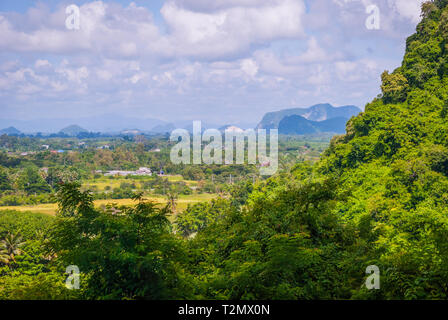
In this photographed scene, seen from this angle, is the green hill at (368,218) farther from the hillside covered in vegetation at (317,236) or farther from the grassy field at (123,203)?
the grassy field at (123,203)

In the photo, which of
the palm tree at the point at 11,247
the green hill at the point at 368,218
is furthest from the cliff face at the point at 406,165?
the palm tree at the point at 11,247

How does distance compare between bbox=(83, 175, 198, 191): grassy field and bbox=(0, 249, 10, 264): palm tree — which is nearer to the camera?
bbox=(0, 249, 10, 264): palm tree

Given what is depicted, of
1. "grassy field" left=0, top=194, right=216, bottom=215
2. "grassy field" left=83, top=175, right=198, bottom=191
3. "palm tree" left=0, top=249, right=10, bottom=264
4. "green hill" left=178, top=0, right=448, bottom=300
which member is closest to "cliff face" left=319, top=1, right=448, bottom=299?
"green hill" left=178, top=0, right=448, bottom=300

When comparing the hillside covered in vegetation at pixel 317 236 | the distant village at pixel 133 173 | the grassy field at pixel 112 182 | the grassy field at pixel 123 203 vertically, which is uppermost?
the hillside covered in vegetation at pixel 317 236

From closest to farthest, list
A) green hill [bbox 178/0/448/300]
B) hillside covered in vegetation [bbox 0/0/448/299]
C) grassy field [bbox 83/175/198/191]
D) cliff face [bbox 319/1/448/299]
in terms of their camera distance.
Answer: hillside covered in vegetation [bbox 0/0/448/299], green hill [bbox 178/0/448/300], cliff face [bbox 319/1/448/299], grassy field [bbox 83/175/198/191]

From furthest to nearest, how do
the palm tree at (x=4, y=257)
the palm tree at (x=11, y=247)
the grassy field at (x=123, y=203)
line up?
the grassy field at (x=123, y=203), the palm tree at (x=11, y=247), the palm tree at (x=4, y=257)

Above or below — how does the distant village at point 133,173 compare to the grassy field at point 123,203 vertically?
above

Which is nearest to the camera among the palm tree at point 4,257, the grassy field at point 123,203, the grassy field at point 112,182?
the palm tree at point 4,257

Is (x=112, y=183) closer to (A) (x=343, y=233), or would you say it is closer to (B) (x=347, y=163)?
(B) (x=347, y=163)

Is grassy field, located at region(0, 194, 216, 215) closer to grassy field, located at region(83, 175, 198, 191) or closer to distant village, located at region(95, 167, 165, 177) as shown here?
grassy field, located at region(83, 175, 198, 191)

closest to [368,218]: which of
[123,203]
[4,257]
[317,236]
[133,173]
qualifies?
[317,236]

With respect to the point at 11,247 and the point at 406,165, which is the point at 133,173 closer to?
the point at 11,247
